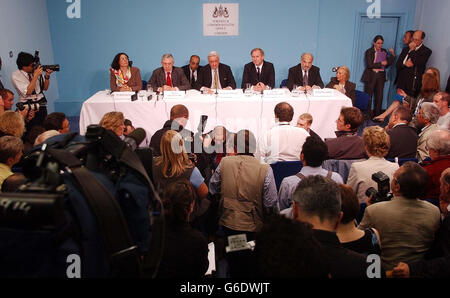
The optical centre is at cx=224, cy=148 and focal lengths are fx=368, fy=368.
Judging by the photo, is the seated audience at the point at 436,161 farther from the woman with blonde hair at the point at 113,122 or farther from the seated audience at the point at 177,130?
the woman with blonde hair at the point at 113,122

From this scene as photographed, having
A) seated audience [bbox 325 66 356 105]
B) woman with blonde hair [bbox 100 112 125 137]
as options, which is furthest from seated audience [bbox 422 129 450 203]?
seated audience [bbox 325 66 356 105]

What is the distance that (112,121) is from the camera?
10.4ft

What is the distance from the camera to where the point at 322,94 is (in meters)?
4.97

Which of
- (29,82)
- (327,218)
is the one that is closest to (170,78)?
(29,82)

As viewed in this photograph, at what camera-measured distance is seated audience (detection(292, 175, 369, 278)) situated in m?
1.35

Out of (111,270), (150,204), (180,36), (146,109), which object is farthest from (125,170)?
(180,36)

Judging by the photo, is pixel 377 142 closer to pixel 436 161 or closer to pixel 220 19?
pixel 436 161

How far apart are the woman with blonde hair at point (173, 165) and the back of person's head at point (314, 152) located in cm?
72

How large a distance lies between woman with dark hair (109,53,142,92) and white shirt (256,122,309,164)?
2.71 meters

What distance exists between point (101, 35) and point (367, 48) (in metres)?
5.04

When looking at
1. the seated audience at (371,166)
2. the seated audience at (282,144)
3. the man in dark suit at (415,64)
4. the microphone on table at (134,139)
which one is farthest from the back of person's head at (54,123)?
the man in dark suit at (415,64)

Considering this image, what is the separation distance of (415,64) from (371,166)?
4.85 m

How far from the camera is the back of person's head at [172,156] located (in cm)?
239
